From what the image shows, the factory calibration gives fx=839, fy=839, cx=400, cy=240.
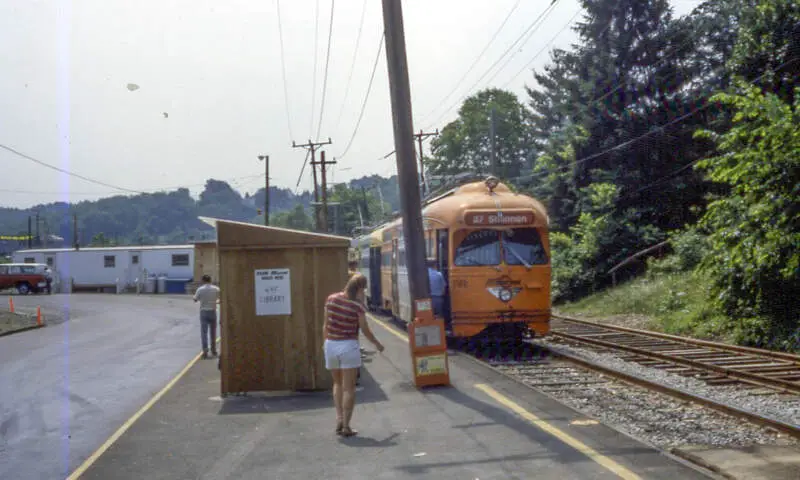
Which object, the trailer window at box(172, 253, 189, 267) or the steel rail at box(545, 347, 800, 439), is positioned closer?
the steel rail at box(545, 347, 800, 439)

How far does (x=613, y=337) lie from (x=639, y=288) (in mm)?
8217

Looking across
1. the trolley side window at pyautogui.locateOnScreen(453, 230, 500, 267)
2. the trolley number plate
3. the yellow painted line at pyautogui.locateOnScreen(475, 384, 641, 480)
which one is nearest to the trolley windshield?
the trolley side window at pyautogui.locateOnScreen(453, 230, 500, 267)

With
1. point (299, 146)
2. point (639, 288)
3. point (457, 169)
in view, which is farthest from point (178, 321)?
point (457, 169)

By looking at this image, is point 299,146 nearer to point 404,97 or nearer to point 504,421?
point 404,97

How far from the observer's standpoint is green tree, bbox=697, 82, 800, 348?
1477 centimetres

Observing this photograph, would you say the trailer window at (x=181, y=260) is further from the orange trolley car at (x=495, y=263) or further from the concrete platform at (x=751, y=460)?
the concrete platform at (x=751, y=460)

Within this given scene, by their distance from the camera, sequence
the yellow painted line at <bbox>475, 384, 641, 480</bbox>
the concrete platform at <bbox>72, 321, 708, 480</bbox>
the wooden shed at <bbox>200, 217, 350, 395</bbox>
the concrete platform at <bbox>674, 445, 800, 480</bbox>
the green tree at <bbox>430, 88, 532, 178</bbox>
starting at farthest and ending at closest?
the green tree at <bbox>430, 88, 532, 178</bbox>, the wooden shed at <bbox>200, 217, 350, 395</bbox>, the concrete platform at <bbox>72, 321, 708, 480</bbox>, the yellow painted line at <bbox>475, 384, 641, 480</bbox>, the concrete platform at <bbox>674, 445, 800, 480</bbox>

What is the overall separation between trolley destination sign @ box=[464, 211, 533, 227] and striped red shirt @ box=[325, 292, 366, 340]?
303 inches

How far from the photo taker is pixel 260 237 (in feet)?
38.8

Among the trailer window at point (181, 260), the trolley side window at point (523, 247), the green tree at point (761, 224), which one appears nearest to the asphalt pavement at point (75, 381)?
the trolley side window at point (523, 247)

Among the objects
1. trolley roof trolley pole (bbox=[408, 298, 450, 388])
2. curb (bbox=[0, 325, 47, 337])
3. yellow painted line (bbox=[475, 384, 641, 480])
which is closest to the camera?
yellow painted line (bbox=[475, 384, 641, 480])

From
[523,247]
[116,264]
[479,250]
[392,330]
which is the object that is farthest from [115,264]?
[523,247]

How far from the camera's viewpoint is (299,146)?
5944 cm

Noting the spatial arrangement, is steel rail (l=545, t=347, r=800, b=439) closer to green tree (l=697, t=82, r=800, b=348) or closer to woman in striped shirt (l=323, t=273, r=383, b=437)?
green tree (l=697, t=82, r=800, b=348)
